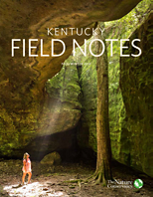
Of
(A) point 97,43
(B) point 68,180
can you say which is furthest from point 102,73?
(B) point 68,180

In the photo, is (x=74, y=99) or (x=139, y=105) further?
(x=74, y=99)

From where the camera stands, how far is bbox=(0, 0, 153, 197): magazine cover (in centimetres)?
Result: 328

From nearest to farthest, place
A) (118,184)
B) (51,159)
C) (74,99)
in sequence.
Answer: (118,184), (51,159), (74,99)

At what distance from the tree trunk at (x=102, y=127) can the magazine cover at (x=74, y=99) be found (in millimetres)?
34

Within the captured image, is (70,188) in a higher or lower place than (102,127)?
lower

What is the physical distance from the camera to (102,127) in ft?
19.9

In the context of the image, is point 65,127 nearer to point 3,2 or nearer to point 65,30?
point 65,30

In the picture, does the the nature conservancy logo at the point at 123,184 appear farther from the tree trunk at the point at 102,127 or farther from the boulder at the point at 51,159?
the boulder at the point at 51,159

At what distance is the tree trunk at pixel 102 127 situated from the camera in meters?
5.69

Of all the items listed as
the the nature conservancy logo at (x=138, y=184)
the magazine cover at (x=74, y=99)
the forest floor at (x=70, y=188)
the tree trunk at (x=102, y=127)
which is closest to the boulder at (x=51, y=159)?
the magazine cover at (x=74, y=99)

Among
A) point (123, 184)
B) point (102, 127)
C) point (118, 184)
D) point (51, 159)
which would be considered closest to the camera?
point (118, 184)

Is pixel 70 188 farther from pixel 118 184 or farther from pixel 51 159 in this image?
pixel 51 159

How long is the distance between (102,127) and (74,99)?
4.16 m

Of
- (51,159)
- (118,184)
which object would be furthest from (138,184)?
(51,159)
